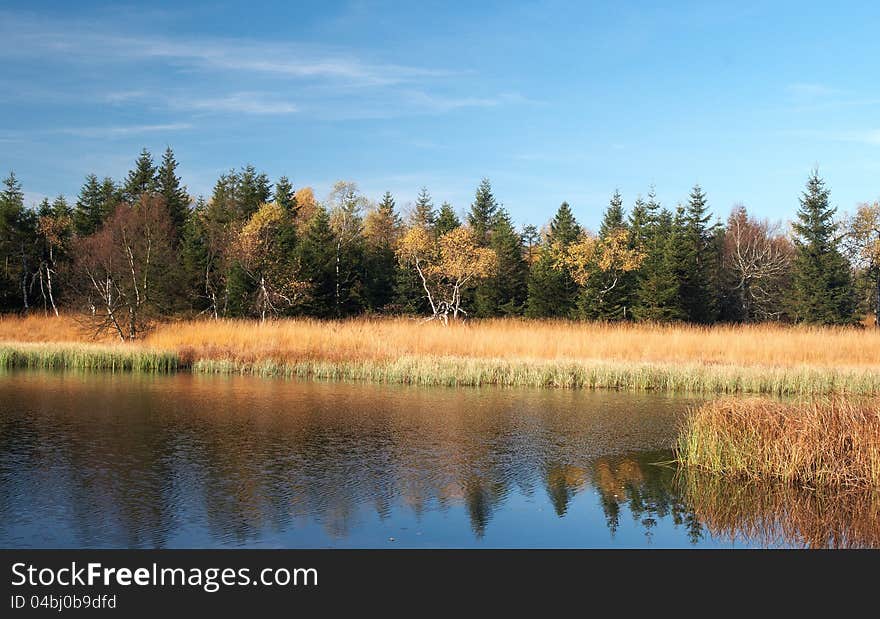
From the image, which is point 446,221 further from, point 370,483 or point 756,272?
point 370,483

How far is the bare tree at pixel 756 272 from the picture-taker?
40.2 metres

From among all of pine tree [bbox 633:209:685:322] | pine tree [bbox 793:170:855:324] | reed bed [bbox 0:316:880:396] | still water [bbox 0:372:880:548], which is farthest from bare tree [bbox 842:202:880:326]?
still water [bbox 0:372:880:548]

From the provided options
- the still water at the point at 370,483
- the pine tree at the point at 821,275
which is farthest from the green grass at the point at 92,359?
the pine tree at the point at 821,275

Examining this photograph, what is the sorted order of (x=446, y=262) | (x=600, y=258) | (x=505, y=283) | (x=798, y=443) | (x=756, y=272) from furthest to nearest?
(x=756, y=272) < (x=505, y=283) < (x=600, y=258) < (x=446, y=262) < (x=798, y=443)

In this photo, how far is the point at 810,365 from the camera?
18.9 m

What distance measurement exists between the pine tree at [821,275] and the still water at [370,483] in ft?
84.9

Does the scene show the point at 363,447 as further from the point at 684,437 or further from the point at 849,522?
the point at 849,522

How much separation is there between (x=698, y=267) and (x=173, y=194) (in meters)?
27.5

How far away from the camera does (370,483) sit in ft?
28.3

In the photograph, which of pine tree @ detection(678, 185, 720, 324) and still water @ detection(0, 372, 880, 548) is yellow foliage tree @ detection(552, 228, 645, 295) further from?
still water @ detection(0, 372, 880, 548)

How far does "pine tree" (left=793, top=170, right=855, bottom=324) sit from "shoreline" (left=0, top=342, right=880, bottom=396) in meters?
19.3

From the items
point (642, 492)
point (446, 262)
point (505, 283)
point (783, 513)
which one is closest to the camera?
point (783, 513)

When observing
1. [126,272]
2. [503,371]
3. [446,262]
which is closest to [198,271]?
[126,272]

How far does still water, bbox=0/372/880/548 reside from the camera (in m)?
6.86
